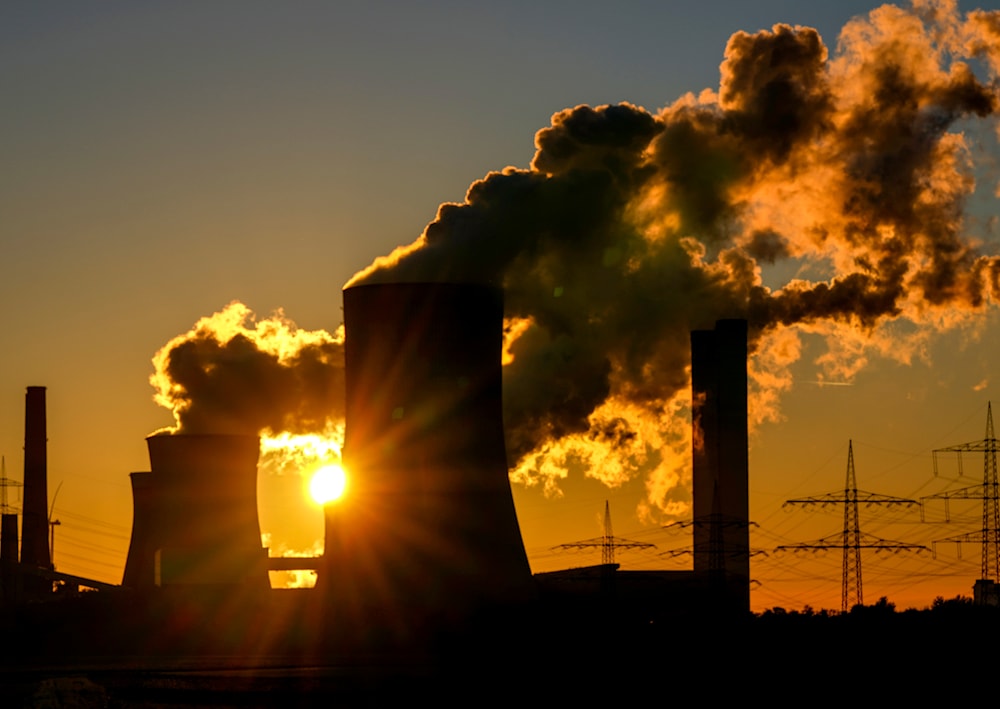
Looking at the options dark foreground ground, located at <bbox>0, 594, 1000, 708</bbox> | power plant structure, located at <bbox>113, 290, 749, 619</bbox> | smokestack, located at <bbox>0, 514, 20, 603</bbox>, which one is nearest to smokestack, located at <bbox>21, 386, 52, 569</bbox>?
smokestack, located at <bbox>0, 514, 20, 603</bbox>

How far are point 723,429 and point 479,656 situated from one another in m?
15.9

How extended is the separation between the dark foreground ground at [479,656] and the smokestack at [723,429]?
5.93 metres

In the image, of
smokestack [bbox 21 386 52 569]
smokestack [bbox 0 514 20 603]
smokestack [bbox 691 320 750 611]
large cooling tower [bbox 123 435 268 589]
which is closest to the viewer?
large cooling tower [bbox 123 435 268 589]

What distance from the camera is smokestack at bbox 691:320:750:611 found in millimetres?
48688

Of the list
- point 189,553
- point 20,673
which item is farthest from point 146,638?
point 20,673

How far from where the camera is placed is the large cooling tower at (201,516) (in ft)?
146

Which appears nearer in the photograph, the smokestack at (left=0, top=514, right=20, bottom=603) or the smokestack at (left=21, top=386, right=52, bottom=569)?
the smokestack at (left=21, top=386, right=52, bottom=569)

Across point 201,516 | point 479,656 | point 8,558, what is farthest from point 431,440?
point 8,558

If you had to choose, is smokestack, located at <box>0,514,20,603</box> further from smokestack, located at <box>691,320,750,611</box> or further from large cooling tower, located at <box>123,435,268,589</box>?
smokestack, located at <box>691,320,750,611</box>

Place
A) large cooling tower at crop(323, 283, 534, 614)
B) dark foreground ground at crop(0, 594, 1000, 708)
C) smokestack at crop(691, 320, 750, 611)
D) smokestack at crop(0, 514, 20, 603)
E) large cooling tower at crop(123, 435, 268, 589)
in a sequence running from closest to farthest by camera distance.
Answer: dark foreground ground at crop(0, 594, 1000, 708), large cooling tower at crop(323, 283, 534, 614), large cooling tower at crop(123, 435, 268, 589), smokestack at crop(691, 320, 750, 611), smokestack at crop(0, 514, 20, 603)

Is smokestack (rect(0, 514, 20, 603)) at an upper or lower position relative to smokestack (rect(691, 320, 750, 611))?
lower

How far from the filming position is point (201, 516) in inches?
1770

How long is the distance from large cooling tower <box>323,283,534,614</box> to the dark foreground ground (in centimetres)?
174

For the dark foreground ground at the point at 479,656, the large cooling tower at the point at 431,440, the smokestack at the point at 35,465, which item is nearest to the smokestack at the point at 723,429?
the dark foreground ground at the point at 479,656
